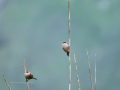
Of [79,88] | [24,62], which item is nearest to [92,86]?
[79,88]

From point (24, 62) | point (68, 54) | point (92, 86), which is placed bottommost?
point (92, 86)

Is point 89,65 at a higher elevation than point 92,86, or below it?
higher

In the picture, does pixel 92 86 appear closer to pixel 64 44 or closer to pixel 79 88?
pixel 79 88

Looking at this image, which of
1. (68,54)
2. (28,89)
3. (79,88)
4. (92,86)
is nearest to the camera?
(68,54)

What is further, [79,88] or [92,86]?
Result: [92,86]

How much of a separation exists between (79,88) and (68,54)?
1987 millimetres

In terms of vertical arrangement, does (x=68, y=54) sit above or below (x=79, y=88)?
above

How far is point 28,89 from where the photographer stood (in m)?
5.98

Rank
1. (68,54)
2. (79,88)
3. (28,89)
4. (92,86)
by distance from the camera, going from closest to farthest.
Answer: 1. (68,54)
2. (28,89)
3. (79,88)
4. (92,86)

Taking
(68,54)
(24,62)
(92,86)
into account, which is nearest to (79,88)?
(92,86)


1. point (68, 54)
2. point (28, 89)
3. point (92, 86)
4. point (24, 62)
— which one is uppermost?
point (68, 54)

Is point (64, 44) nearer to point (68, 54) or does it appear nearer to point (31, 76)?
point (68, 54)

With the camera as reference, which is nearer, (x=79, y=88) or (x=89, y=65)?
(x=79, y=88)

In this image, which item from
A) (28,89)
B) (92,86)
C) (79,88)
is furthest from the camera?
(92,86)
